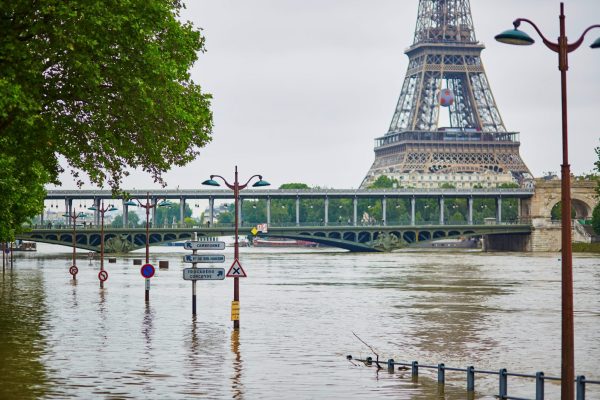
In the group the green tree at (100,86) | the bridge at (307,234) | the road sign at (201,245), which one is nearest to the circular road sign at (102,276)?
the road sign at (201,245)

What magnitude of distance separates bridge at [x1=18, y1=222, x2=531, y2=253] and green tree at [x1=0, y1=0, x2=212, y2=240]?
A: 363 ft

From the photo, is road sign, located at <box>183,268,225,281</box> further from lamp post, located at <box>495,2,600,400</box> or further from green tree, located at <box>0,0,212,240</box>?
lamp post, located at <box>495,2,600,400</box>

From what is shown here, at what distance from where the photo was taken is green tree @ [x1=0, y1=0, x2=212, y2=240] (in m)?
29.2

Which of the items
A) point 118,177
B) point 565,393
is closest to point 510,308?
point 118,177

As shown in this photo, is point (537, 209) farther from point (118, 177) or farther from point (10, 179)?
point (118, 177)

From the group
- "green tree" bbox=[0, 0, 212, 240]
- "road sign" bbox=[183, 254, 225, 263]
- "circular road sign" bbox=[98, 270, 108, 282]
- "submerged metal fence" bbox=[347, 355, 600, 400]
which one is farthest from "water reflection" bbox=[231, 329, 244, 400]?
"circular road sign" bbox=[98, 270, 108, 282]

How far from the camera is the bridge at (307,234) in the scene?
152438 mm

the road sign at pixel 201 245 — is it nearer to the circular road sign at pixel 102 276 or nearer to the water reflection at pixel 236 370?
the water reflection at pixel 236 370

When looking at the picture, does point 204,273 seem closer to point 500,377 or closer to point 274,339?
point 274,339

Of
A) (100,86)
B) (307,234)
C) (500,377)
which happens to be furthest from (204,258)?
(307,234)

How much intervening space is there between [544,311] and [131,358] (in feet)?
91.6

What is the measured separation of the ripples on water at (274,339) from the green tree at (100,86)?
Result: 657 cm

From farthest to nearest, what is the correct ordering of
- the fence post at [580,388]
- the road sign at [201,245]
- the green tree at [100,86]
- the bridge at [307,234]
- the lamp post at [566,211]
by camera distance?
the bridge at [307,234] → the road sign at [201,245] → the green tree at [100,86] → the fence post at [580,388] → the lamp post at [566,211]

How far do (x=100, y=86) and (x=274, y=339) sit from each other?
464 inches
